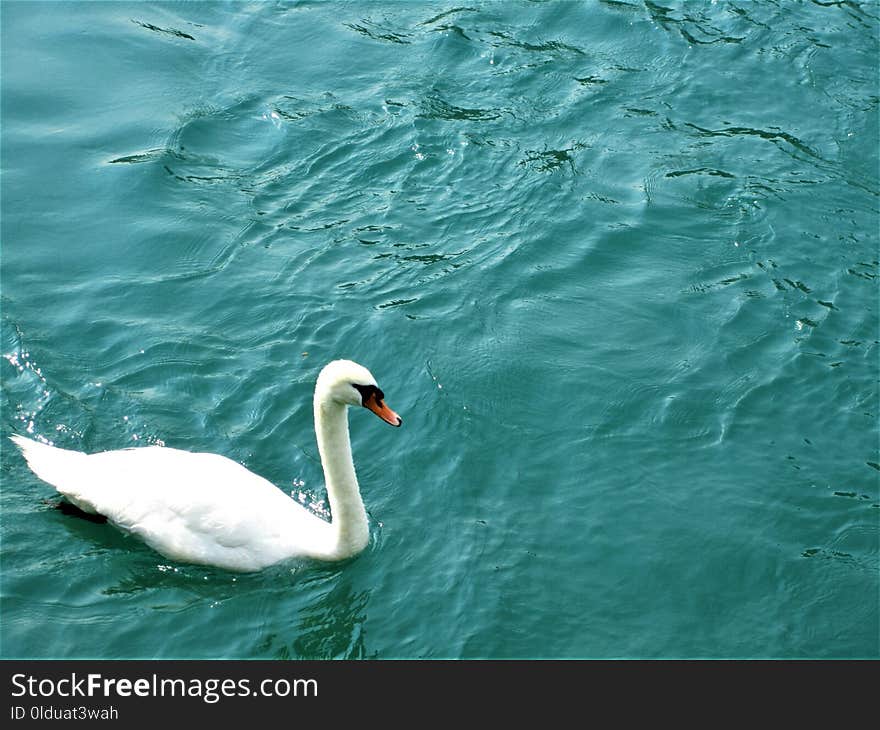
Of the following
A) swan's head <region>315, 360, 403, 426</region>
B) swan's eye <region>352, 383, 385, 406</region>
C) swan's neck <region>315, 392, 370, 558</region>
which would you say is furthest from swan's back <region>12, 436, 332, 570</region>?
swan's eye <region>352, 383, 385, 406</region>

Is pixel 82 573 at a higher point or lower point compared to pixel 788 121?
lower

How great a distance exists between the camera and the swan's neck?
8.17m

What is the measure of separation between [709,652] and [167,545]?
3.68m

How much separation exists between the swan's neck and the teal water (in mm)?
253

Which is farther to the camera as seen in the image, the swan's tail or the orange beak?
the swan's tail

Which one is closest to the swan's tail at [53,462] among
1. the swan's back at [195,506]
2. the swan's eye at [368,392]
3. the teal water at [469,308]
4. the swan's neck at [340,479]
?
the swan's back at [195,506]

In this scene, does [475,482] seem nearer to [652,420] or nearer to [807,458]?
[652,420]

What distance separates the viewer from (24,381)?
9945 millimetres

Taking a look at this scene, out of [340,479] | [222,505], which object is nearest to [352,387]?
[340,479]

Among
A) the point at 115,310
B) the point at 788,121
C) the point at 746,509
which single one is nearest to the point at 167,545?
the point at 115,310

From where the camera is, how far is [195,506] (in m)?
8.29

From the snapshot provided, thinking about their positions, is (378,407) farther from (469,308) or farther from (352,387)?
(469,308)

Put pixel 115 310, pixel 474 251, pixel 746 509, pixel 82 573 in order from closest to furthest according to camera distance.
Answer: pixel 82 573, pixel 746 509, pixel 115 310, pixel 474 251

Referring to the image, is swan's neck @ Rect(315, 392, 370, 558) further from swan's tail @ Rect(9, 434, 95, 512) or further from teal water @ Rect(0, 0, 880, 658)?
swan's tail @ Rect(9, 434, 95, 512)
